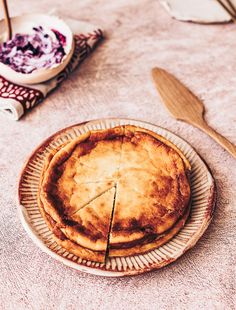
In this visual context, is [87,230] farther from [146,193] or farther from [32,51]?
[32,51]

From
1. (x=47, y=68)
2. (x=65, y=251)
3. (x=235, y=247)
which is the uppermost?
(x=47, y=68)

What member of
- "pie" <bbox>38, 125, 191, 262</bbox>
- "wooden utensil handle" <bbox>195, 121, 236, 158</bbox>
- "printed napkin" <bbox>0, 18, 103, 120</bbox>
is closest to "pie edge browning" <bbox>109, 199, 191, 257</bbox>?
"pie" <bbox>38, 125, 191, 262</bbox>

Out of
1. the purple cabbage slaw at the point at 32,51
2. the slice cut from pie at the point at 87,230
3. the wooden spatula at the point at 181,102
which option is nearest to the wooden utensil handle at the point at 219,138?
the wooden spatula at the point at 181,102

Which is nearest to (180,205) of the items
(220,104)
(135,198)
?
(135,198)

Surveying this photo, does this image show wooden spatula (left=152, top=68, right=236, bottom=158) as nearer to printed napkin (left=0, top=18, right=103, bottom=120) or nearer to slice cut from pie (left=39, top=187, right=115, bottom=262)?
printed napkin (left=0, top=18, right=103, bottom=120)

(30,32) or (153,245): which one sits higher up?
(30,32)

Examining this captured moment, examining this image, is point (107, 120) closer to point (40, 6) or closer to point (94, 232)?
point (94, 232)

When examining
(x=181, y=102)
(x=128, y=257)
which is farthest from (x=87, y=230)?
(x=181, y=102)
